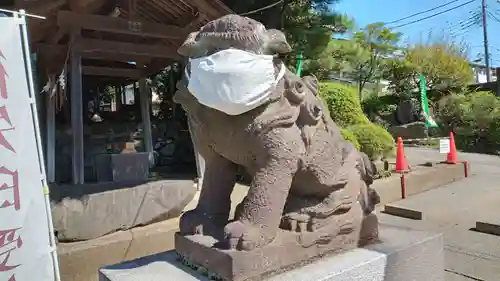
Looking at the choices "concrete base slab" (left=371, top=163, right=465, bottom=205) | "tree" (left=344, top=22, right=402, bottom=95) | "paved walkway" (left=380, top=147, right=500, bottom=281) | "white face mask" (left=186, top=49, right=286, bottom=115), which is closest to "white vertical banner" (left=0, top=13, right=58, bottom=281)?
"white face mask" (left=186, top=49, right=286, bottom=115)

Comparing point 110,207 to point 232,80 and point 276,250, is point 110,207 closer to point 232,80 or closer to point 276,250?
point 276,250

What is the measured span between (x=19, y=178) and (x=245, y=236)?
138cm

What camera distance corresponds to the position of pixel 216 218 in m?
1.86

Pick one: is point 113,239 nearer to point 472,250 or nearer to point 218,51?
point 218,51

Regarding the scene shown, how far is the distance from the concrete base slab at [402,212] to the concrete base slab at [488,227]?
665 millimetres

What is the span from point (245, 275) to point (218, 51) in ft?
2.90

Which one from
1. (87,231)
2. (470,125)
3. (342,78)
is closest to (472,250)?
(87,231)

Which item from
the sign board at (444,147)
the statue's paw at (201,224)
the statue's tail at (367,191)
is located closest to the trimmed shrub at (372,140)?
the sign board at (444,147)

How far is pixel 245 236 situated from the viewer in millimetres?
1570

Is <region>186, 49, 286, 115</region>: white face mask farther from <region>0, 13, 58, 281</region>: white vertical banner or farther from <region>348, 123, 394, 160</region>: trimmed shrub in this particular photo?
<region>348, 123, 394, 160</region>: trimmed shrub

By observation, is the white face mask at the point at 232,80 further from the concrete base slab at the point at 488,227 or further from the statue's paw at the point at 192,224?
the concrete base slab at the point at 488,227

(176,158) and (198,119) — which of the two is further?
(176,158)

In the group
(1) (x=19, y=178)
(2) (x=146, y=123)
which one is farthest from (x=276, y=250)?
(2) (x=146, y=123)

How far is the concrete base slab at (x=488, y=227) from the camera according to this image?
151 inches
